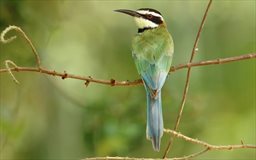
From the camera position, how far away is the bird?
82.8 inches

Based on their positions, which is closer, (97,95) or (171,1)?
(97,95)

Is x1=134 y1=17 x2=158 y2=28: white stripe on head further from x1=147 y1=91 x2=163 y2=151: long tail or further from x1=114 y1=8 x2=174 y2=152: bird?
x1=147 y1=91 x2=163 y2=151: long tail

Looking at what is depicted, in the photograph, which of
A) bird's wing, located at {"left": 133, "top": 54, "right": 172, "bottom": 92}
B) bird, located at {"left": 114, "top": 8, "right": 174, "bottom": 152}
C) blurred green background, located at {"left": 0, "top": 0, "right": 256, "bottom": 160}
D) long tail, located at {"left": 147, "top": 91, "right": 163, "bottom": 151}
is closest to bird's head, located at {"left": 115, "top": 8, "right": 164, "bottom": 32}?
bird, located at {"left": 114, "top": 8, "right": 174, "bottom": 152}

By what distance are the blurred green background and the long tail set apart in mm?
810

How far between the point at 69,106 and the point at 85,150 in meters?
0.35

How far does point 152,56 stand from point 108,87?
105 cm

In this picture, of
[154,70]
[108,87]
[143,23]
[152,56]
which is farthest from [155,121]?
[108,87]

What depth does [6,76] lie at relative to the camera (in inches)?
134

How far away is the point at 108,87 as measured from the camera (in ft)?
11.0

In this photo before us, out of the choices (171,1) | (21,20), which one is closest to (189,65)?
(21,20)

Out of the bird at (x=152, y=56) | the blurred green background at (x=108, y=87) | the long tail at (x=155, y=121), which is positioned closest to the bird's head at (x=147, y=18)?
the bird at (x=152, y=56)

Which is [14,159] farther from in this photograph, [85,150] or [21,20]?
[21,20]

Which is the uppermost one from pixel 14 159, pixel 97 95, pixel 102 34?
pixel 102 34

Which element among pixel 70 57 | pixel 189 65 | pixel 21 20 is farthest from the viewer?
pixel 70 57
